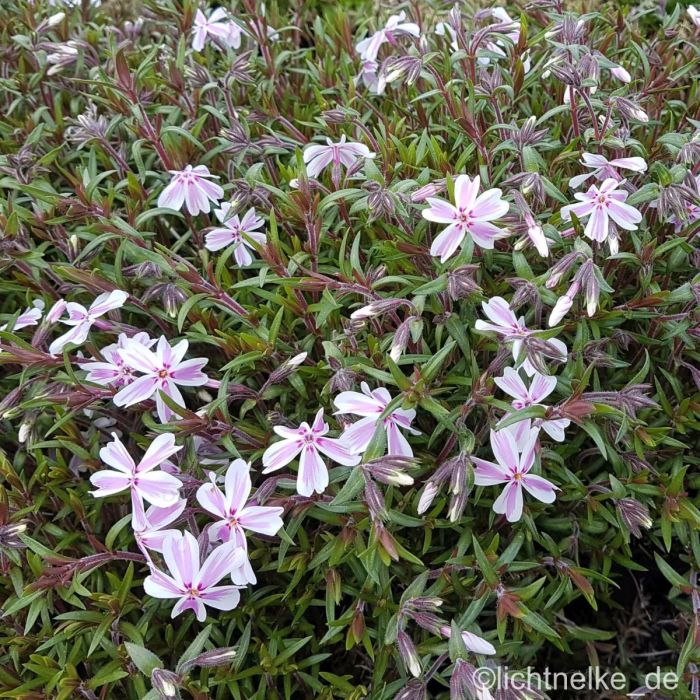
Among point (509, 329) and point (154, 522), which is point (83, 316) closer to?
point (154, 522)

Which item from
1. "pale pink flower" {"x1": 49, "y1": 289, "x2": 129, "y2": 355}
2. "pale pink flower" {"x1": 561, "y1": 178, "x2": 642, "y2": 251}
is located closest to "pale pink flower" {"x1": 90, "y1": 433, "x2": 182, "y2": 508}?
"pale pink flower" {"x1": 49, "y1": 289, "x2": 129, "y2": 355}

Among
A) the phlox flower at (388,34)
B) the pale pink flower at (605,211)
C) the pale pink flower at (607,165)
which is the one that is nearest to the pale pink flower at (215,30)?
the phlox flower at (388,34)

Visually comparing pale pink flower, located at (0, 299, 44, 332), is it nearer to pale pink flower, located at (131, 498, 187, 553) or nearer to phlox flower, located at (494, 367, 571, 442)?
pale pink flower, located at (131, 498, 187, 553)

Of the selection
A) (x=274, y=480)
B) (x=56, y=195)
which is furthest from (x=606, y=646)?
(x=56, y=195)

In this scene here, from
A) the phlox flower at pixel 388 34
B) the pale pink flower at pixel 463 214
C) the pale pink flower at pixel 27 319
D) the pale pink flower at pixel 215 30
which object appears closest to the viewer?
the pale pink flower at pixel 463 214

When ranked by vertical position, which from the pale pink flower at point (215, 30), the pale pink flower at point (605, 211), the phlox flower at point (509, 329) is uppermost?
the pale pink flower at point (215, 30)

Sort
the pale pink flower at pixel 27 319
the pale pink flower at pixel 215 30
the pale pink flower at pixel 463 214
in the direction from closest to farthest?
the pale pink flower at pixel 463 214, the pale pink flower at pixel 27 319, the pale pink flower at pixel 215 30

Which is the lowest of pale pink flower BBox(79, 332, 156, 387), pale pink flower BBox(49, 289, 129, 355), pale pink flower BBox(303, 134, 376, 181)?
pale pink flower BBox(79, 332, 156, 387)

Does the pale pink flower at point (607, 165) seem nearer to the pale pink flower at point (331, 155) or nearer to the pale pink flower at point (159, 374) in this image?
the pale pink flower at point (331, 155)

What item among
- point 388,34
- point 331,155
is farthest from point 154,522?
point 388,34
